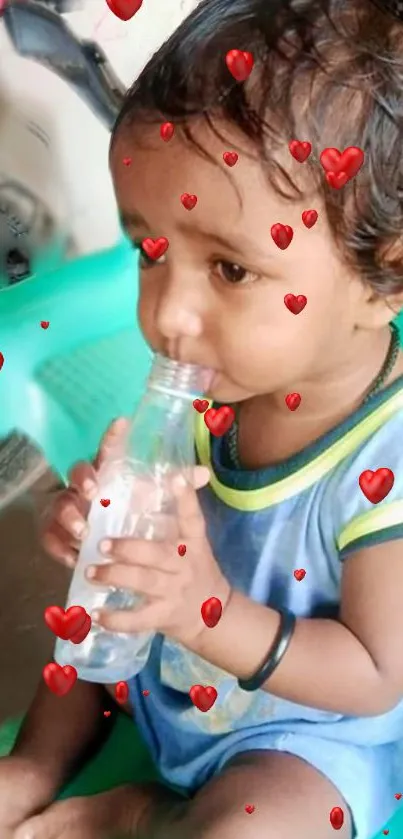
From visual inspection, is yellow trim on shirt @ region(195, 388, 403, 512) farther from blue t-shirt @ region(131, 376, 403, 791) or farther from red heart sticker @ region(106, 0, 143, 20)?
red heart sticker @ region(106, 0, 143, 20)

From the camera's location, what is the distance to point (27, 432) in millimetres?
540

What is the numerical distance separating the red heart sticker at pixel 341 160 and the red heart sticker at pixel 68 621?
0.22m

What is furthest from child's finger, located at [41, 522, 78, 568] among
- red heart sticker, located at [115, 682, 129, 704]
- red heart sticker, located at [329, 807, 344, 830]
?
red heart sticker, located at [329, 807, 344, 830]

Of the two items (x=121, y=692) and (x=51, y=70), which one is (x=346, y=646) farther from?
(x=51, y=70)

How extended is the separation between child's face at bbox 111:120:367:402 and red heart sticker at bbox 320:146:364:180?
0.01 m

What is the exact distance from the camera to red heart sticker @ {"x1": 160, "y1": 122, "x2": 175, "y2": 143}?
1.49ft

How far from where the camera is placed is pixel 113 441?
51 centimetres

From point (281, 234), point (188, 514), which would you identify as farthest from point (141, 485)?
point (281, 234)

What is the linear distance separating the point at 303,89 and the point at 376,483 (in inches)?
7.8

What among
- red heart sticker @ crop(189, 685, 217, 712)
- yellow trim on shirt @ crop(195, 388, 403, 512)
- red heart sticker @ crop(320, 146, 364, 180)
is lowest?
red heart sticker @ crop(189, 685, 217, 712)

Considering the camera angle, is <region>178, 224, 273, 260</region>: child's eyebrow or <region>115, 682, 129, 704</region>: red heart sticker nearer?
<region>178, 224, 273, 260</region>: child's eyebrow

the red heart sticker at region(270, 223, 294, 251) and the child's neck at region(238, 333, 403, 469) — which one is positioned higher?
the red heart sticker at region(270, 223, 294, 251)

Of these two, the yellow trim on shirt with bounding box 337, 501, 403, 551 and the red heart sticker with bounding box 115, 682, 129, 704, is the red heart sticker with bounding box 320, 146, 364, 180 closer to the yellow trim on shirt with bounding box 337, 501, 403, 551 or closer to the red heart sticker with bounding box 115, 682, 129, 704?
the yellow trim on shirt with bounding box 337, 501, 403, 551

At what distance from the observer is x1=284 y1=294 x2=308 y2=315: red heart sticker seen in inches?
19.0
